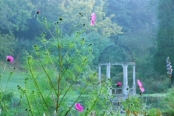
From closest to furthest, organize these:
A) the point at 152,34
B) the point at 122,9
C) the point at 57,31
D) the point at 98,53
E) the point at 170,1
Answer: the point at 57,31 < the point at 170,1 < the point at 98,53 < the point at 152,34 < the point at 122,9

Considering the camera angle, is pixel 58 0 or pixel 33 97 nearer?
pixel 33 97

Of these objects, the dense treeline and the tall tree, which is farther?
the dense treeline

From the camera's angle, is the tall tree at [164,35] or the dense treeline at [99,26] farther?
the dense treeline at [99,26]

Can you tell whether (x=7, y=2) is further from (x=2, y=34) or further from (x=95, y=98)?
(x=95, y=98)

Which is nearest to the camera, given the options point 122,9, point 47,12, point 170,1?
point 170,1

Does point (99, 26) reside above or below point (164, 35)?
above

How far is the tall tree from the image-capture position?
11008mm

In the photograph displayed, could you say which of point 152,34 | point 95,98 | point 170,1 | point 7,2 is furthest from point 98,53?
point 95,98

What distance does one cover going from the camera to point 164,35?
1123 centimetres

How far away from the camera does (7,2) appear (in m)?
16.7

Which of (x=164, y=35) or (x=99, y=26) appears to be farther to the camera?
(x=99, y=26)

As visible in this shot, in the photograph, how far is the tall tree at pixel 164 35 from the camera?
11.0 meters

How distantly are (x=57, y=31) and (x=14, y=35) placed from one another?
15.1 metres

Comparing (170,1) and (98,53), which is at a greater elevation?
(170,1)
